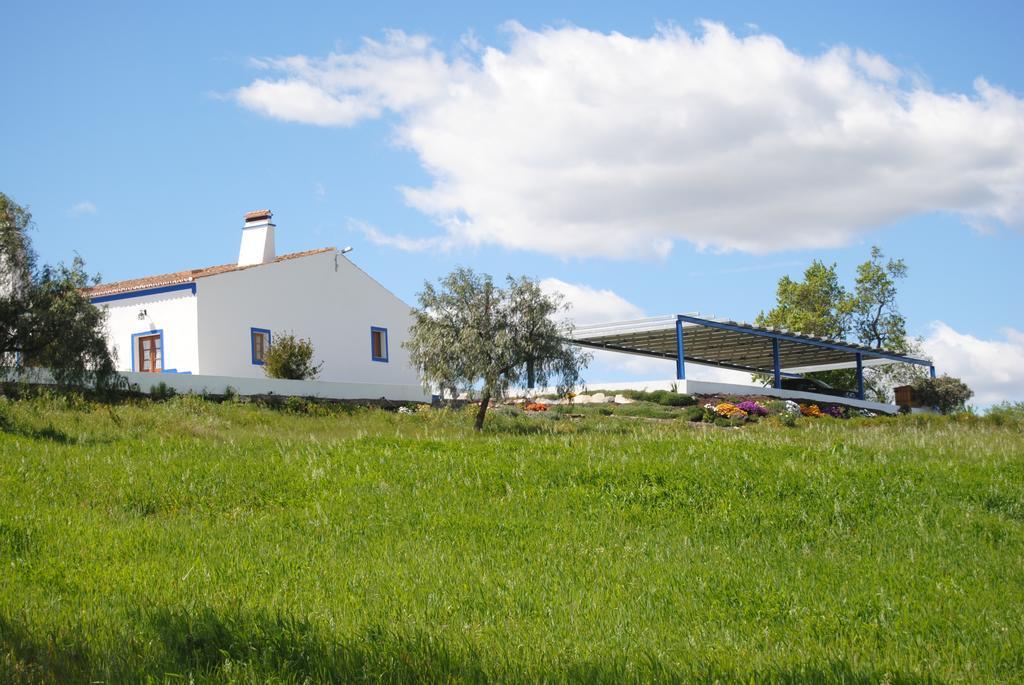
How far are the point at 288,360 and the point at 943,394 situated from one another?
120 ft

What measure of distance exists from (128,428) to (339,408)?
10844 mm

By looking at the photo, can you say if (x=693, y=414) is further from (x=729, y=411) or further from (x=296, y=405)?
(x=296, y=405)

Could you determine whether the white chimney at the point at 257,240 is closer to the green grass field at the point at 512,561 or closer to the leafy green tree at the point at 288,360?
the leafy green tree at the point at 288,360

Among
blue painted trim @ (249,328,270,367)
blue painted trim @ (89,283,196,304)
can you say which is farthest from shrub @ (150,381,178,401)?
blue painted trim @ (249,328,270,367)

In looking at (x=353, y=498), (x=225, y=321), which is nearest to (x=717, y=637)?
(x=353, y=498)

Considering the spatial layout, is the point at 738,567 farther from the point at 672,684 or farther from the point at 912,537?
the point at 672,684

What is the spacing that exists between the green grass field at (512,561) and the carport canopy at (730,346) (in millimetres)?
20370

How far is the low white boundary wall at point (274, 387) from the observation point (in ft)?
92.4

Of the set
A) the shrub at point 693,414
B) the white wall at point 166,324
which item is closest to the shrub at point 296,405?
the white wall at point 166,324

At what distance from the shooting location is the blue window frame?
129ft

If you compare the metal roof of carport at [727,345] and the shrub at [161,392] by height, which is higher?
the metal roof of carport at [727,345]

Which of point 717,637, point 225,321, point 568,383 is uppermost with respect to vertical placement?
point 225,321

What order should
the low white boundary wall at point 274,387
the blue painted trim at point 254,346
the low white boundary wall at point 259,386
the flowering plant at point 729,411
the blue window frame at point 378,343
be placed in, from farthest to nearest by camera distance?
the blue window frame at point 378,343 → the blue painted trim at point 254,346 → the flowering plant at point 729,411 → the low white boundary wall at point 274,387 → the low white boundary wall at point 259,386

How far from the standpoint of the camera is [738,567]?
890 centimetres
